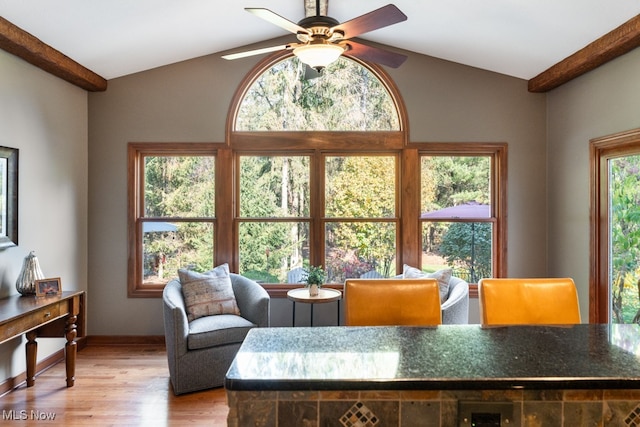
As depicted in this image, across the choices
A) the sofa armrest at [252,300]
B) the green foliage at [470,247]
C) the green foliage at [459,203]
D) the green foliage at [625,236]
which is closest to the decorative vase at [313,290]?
the sofa armrest at [252,300]

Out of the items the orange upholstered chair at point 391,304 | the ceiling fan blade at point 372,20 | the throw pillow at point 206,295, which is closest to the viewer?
the orange upholstered chair at point 391,304

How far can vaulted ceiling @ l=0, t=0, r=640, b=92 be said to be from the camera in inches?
119

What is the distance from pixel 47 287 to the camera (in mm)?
3367

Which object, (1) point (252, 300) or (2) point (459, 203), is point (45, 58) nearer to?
(1) point (252, 300)

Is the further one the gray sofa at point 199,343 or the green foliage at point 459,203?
the green foliage at point 459,203

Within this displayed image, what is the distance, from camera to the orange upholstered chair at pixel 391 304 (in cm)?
203

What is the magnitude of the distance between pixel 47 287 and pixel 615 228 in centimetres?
467

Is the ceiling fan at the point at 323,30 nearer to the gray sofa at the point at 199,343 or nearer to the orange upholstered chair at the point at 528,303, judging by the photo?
the orange upholstered chair at the point at 528,303

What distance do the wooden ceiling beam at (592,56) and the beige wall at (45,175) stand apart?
460cm

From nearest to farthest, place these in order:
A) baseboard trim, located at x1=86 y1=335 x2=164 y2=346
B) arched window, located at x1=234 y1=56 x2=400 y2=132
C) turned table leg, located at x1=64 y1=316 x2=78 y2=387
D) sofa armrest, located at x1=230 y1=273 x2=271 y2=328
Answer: turned table leg, located at x1=64 y1=316 x2=78 y2=387
sofa armrest, located at x1=230 y1=273 x2=271 y2=328
baseboard trim, located at x1=86 y1=335 x2=164 y2=346
arched window, located at x1=234 y1=56 x2=400 y2=132

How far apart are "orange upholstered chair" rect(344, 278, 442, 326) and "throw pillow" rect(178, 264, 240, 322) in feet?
6.90

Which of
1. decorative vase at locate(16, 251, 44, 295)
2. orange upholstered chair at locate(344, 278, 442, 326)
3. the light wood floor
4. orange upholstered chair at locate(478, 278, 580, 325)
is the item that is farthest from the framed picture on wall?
orange upholstered chair at locate(478, 278, 580, 325)

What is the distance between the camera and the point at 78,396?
324 centimetres

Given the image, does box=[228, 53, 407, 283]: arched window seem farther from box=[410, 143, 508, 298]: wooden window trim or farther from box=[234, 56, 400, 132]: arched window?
box=[410, 143, 508, 298]: wooden window trim
